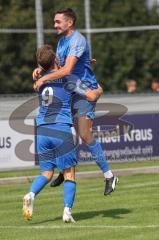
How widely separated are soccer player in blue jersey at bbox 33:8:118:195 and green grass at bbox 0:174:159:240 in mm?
513

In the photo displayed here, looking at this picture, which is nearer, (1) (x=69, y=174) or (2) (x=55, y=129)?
(2) (x=55, y=129)

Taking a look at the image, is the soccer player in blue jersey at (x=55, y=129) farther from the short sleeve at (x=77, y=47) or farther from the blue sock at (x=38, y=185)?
the short sleeve at (x=77, y=47)

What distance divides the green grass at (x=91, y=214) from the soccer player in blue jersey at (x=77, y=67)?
0.51 meters

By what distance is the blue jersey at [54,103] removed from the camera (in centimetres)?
1060

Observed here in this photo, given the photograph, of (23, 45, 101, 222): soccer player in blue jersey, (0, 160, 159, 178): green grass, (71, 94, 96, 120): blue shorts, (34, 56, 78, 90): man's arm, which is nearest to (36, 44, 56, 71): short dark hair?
(23, 45, 101, 222): soccer player in blue jersey

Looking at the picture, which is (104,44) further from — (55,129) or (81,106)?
(55,129)

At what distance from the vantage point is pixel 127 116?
1941 centimetres

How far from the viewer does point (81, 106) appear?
1154 cm

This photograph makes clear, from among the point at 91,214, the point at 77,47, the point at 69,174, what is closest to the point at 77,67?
the point at 77,47

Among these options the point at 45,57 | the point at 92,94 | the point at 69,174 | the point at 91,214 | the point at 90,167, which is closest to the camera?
the point at 45,57

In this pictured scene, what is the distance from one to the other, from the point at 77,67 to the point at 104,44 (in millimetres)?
50405

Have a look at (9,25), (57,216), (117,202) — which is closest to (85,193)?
(117,202)

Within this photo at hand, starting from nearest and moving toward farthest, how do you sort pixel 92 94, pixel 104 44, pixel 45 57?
pixel 45 57 → pixel 92 94 → pixel 104 44

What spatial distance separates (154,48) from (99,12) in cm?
441
